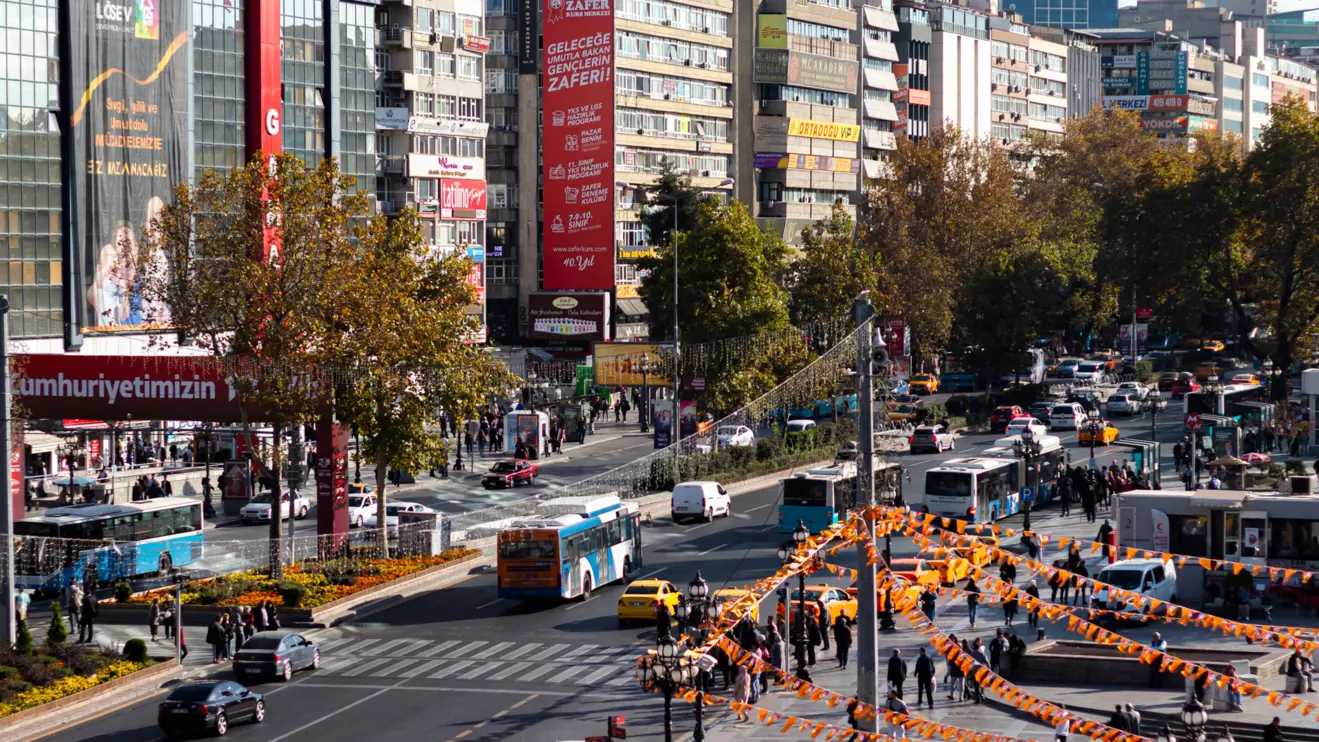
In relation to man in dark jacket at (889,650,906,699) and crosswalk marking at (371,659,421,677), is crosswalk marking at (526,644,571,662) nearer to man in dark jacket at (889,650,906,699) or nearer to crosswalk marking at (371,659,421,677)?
crosswalk marking at (371,659,421,677)

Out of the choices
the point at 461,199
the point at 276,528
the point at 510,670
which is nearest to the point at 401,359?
the point at 276,528

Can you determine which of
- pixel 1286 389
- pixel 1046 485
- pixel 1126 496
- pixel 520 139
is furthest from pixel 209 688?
pixel 520 139

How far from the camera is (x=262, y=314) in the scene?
4766 centimetres

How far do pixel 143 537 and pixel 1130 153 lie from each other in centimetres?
10377

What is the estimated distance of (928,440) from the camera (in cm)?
7838

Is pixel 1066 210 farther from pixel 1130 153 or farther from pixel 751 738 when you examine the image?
pixel 751 738

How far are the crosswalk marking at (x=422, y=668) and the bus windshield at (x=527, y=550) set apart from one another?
19.3 ft

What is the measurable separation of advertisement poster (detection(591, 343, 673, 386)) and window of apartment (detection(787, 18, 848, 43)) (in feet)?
121

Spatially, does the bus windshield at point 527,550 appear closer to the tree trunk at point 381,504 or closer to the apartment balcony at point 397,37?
the tree trunk at point 381,504

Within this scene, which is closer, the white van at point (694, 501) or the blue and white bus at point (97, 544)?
the blue and white bus at point (97, 544)

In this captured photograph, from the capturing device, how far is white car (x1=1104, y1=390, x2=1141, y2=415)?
297ft

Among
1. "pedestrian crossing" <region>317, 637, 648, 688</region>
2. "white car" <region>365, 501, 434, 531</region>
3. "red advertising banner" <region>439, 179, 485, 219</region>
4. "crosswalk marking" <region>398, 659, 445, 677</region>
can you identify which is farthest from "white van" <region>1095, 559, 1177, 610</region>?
"red advertising banner" <region>439, 179, 485, 219</region>

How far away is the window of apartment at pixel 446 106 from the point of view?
101 metres

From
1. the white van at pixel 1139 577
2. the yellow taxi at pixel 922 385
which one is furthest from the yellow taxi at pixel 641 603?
the yellow taxi at pixel 922 385
